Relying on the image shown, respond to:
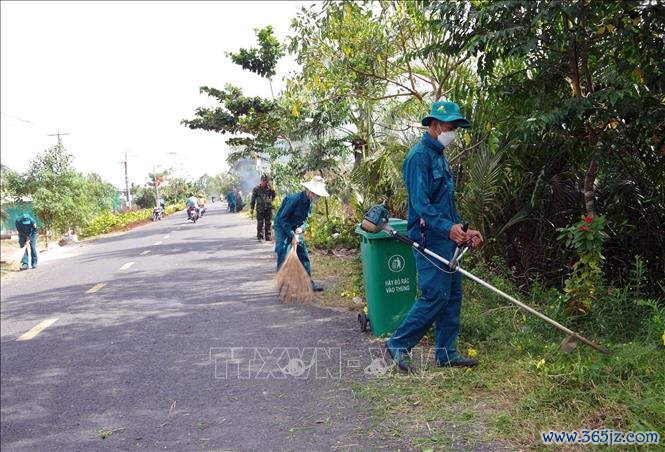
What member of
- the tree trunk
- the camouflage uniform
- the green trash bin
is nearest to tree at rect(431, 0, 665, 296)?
the tree trunk

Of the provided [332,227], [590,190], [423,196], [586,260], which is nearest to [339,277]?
[332,227]

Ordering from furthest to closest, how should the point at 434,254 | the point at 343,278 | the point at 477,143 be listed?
the point at 343,278
the point at 477,143
the point at 434,254

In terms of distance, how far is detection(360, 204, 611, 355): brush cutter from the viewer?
12.6 feet

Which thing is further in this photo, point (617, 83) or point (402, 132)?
point (402, 132)

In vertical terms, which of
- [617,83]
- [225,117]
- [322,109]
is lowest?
[617,83]

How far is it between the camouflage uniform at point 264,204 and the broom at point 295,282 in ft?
25.0

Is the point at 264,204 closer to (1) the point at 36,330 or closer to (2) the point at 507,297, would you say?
(1) the point at 36,330

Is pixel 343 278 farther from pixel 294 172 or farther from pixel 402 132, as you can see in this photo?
pixel 294 172

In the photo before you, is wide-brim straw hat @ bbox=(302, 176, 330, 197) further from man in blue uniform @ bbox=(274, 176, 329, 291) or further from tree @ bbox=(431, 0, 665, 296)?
tree @ bbox=(431, 0, 665, 296)

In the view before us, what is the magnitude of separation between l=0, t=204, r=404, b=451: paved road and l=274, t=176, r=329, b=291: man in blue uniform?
79 cm

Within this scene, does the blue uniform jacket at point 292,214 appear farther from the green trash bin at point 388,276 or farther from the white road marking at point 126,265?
the white road marking at point 126,265

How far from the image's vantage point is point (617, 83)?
4.44 metres

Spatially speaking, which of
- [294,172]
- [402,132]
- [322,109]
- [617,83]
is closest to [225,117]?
[294,172]

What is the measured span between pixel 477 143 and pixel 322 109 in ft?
23.1
